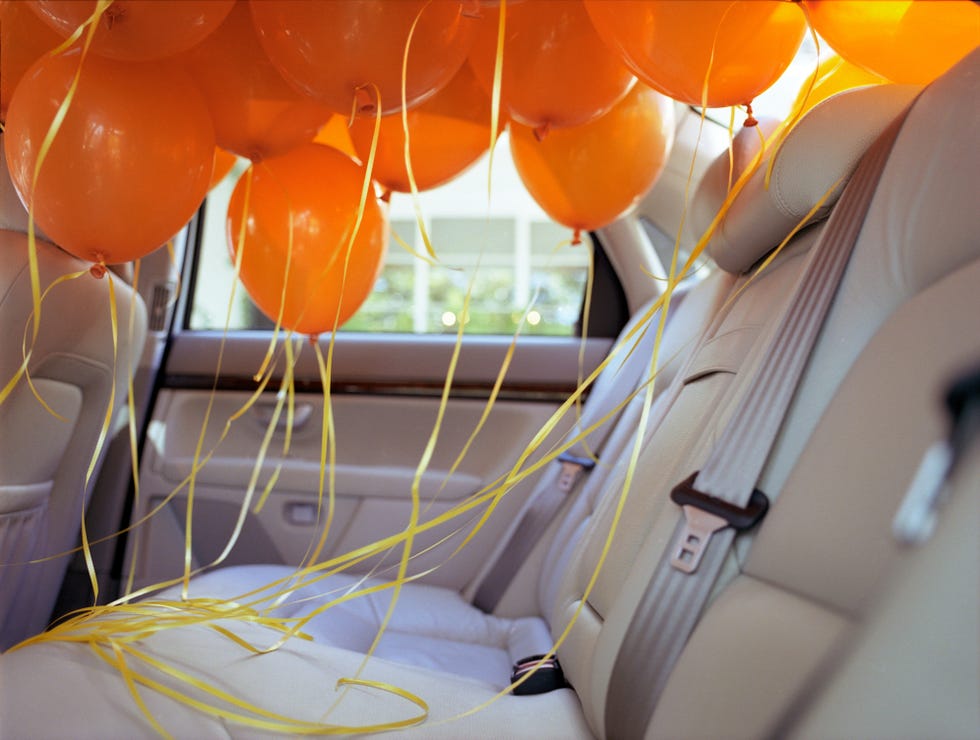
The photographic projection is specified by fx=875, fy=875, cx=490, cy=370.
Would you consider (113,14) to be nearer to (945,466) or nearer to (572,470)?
(945,466)

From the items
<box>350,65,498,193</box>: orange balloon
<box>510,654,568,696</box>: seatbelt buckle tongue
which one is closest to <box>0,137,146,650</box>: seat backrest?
<box>350,65,498,193</box>: orange balloon

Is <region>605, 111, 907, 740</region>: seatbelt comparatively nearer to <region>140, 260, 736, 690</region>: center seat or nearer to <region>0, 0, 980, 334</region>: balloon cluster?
<region>0, 0, 980, 334</region>: balloon cluster

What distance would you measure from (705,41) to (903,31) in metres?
0.24

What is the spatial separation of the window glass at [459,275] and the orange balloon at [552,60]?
3.86 ft

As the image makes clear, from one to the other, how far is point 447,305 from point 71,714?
1.81 m

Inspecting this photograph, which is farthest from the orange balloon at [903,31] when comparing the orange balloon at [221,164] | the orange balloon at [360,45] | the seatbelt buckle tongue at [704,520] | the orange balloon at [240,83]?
the orange balloon at [221,164]

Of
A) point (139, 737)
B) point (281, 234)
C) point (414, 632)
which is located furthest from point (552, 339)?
point (139, 737)

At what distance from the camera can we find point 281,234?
1276mm

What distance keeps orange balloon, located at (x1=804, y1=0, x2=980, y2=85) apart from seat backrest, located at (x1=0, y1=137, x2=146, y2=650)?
3.44 ft

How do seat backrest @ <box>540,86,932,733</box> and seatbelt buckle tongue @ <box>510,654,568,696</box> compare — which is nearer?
seat backrest @ <box>540,86,932,733</box>

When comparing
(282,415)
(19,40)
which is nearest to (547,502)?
(282,415)

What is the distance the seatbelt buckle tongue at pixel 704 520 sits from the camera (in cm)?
83

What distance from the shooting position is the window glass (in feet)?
7.89

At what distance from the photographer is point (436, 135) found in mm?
1186
